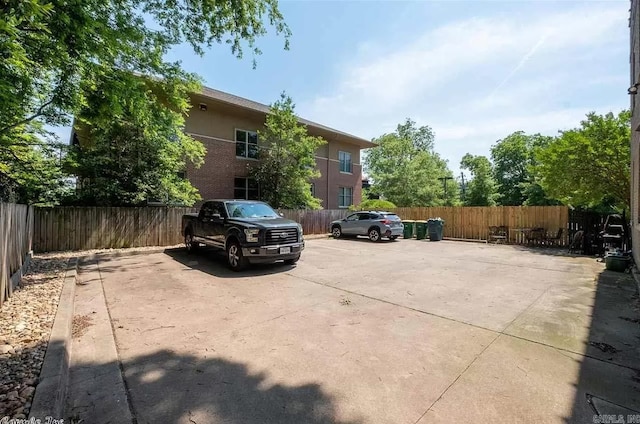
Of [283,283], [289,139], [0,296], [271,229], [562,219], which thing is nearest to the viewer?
[0,296]

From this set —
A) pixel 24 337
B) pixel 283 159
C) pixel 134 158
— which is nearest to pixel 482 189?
pixel 283 159

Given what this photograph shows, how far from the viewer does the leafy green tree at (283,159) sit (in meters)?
18.0

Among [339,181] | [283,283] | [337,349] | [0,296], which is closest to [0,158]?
[0,296]

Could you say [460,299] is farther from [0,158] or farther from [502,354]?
[0,158]

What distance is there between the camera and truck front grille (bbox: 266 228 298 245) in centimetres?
807

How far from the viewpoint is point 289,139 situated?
1802 centimetres

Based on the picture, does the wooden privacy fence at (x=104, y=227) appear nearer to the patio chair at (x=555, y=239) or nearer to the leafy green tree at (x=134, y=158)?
the leafy green tree at (x=134, y=158)

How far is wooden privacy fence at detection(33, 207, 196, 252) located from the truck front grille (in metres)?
6.58

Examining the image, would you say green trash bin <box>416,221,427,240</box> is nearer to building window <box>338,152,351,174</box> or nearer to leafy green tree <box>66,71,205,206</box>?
building window <box>338,152,351,174</box>

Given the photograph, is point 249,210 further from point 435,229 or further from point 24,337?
point 435,229

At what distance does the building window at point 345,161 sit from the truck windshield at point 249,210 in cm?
1621

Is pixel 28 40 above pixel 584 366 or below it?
above

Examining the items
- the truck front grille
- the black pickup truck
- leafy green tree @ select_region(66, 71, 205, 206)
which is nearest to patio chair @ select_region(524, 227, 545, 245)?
the black pickup truck

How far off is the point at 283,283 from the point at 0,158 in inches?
466
